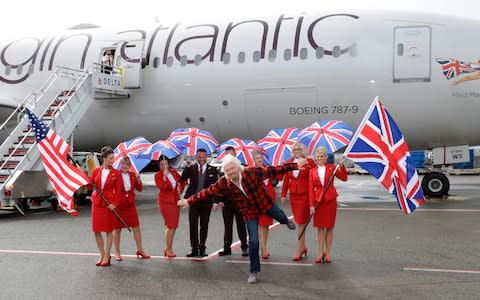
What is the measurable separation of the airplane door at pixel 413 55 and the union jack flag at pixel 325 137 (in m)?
4.36

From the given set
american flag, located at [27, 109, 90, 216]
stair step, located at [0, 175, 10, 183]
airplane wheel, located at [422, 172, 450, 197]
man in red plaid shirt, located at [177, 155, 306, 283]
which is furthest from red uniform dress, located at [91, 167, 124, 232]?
airplane wheel, located at [422, 172, 450, 197]

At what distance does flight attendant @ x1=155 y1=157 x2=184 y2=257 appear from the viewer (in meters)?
7.45

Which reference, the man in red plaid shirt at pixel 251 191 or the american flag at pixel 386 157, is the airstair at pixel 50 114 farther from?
the american flag at pixel 386 157

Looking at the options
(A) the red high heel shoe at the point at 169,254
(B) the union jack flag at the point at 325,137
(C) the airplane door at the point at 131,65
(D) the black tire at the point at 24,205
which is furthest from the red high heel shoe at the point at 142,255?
(C) the airplane door at the point at 131,65

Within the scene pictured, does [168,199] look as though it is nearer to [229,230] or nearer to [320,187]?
[229,230]

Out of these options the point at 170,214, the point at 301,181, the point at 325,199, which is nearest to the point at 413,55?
the point at 301,181

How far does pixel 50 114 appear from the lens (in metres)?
14.8

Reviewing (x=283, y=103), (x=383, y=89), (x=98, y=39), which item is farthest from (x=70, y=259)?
(x=98, y=39)

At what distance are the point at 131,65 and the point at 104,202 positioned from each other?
947cm

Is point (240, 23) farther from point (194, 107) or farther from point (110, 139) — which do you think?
point (110, 139)

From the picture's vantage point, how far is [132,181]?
23.9ft

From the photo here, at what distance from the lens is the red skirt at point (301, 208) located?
7191 millimetres

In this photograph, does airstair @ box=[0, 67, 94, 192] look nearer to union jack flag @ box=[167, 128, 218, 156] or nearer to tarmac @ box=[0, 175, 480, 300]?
tarmac @ box=[0, 175, 480, 300]

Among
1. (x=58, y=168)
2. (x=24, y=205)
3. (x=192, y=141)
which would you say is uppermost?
(x=192, y=141)
